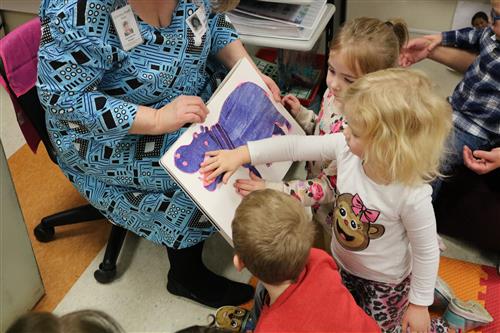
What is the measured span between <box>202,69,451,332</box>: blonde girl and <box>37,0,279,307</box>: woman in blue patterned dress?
0.21 metres

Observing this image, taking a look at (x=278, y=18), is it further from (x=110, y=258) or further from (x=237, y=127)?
(x=110, y=258)

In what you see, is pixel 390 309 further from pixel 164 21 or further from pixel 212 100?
pixel 164 21

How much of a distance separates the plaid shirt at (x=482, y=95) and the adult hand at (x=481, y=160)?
0.11 m

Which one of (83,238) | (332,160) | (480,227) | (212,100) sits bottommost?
(83,238)

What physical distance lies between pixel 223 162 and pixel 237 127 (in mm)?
141

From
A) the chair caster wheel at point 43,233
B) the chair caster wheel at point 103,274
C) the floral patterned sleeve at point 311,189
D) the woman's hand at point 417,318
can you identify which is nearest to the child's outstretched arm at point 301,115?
the floral patterned sleeve at point 311,189

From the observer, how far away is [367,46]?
4.39ft

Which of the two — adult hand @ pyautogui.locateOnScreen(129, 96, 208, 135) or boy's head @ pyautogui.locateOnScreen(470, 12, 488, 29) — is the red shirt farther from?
boy's head @ pyautogui.locateOnScreen(470, 12, 488, 29)

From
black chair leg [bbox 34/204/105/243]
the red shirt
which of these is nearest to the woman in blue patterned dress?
black chair leg [bbox 34/204/105/243]

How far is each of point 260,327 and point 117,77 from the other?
685 millimetres

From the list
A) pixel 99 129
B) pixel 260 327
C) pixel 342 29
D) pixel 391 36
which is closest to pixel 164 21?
pixel 99 129

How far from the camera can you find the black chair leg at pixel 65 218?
1.85 metres

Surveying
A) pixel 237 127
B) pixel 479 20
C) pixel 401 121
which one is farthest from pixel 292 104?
pixel 479 20

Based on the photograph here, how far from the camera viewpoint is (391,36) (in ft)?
4.48
